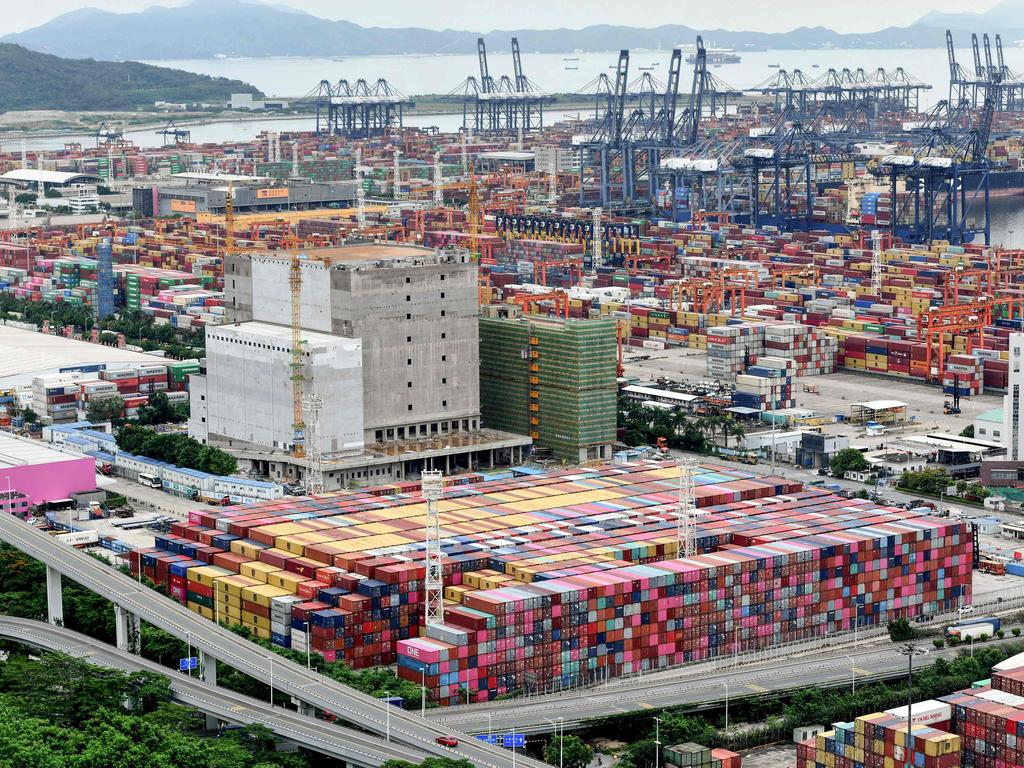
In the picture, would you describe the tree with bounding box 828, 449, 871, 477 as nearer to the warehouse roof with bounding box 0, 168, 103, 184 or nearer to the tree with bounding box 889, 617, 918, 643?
the tree with bounding box 889, 617, 918, 643

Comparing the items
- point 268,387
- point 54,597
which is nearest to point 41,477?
point 268,387

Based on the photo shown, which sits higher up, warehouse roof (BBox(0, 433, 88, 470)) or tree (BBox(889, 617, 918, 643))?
warehouse roof (BBox(0, 433, 88, 470))

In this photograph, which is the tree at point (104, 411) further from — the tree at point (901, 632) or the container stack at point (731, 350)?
the tree at point (901, 632)

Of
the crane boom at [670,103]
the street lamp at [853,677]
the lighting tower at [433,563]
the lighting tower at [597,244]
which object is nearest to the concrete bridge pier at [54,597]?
the lighting tower at [433,563]

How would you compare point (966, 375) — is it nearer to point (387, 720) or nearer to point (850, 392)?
point (850, 392)

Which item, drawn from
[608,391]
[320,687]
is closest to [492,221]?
[608,391]

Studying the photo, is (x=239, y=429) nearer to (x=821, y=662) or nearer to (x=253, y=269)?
(x=253, y=269)

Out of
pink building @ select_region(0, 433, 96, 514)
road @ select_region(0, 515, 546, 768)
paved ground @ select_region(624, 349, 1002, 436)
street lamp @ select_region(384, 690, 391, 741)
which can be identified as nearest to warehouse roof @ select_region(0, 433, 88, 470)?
pink building @ select_region(0, 433, 96, 514)
